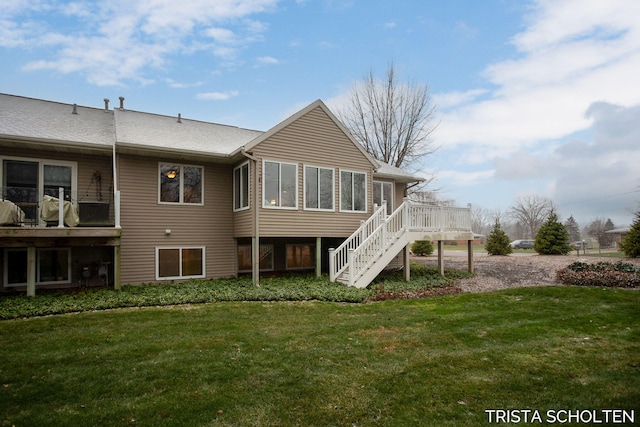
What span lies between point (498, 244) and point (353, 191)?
518 inches

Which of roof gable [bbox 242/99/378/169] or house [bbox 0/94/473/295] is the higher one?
roof gable [bbox 242/99/378/169]

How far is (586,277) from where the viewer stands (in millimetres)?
11320

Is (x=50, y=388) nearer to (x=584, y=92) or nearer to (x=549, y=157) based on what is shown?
(x=584, y=92)

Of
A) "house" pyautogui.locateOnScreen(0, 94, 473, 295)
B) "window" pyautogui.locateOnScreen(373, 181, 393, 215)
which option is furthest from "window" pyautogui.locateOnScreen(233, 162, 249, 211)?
"window" pyautogui.locateOnScreen(373, 181, 393, 215)

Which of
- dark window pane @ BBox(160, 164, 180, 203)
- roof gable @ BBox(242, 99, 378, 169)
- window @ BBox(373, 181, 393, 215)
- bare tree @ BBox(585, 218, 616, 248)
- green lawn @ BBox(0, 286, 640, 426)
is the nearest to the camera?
green lawn @ BBox(0, 286, 640, 426)

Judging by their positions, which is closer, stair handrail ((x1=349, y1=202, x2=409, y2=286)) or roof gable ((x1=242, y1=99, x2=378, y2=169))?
stair handrail ((x1=349, y1=202, x2=409, y2=286))

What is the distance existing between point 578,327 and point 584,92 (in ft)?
39.6

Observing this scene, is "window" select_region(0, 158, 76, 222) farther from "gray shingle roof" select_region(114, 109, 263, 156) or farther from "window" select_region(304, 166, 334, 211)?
"window" select_region(304, 166, 334, 211)

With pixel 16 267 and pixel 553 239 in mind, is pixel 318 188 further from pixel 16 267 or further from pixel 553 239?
pixel 553 239

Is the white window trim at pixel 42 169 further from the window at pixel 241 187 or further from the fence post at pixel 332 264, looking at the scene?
the fence post at pixel 332 264

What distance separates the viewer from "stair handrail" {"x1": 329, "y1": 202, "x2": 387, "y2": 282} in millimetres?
11234

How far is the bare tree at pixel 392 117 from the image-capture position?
24578 millimetres

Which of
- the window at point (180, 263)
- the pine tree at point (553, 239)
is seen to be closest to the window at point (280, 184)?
the window at point (180, 263)

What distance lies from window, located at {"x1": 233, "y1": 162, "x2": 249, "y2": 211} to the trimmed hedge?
10657 millimetres
